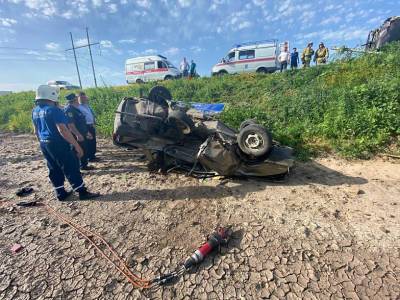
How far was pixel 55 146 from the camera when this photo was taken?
11.2 ft

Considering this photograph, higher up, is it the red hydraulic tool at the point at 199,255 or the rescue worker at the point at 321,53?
the rescue worker at the point at 321,53

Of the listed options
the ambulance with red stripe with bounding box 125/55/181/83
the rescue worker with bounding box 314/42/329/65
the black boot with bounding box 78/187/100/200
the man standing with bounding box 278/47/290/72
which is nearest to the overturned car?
the black boot with bounding box 78/187/100/200

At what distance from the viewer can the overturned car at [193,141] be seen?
12.6 feet

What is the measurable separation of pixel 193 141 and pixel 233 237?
222 cm

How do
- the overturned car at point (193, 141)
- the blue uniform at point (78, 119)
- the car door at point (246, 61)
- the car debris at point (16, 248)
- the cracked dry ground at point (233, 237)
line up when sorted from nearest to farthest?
the cracked dry ground at point (233, 237)
the car debris at point (16, 248)
the overturned car at point (193, 141)
the blue uniform at point (78, 119)
the car door at point (246, 61)

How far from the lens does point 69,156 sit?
3.55 meters

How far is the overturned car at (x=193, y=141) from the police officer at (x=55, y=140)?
1.26 metres

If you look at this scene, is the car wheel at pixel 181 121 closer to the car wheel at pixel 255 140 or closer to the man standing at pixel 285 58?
the car wheel at pixel 255 140

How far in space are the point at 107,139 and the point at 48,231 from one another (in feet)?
16.9

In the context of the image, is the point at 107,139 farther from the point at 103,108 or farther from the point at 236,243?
the point at 236,243

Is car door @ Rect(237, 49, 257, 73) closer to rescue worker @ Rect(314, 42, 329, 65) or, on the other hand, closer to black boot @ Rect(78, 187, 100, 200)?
rescue worker @ Rect(314, 42, 329, 65)

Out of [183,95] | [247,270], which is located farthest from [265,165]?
[183,95]

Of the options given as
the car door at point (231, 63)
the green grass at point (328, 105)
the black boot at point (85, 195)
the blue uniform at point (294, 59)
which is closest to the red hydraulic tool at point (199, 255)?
the black boot at point (85, 195)

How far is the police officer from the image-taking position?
3303mm
